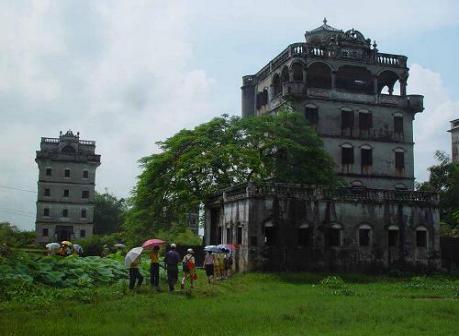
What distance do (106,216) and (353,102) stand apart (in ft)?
171

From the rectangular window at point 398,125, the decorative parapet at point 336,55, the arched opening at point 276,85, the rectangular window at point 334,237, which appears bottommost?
the rectangular window at point 334,237

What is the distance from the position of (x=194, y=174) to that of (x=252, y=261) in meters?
8.66

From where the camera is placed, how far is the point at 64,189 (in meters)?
72.1

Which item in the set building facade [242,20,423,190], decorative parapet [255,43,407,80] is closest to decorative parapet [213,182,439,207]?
building facade [242,20,423,190]

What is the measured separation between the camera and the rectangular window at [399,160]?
4341 centimetres

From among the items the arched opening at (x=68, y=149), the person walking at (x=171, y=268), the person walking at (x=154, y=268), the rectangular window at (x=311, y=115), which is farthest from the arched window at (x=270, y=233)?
the arched opening at (x=68, y=149)

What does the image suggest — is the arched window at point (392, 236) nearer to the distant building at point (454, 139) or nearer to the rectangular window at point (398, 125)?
the rectangular window at point (398, 125)

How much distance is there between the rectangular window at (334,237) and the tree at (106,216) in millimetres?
55857

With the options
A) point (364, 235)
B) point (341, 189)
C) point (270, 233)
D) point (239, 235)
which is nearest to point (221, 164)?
point (239, 235)

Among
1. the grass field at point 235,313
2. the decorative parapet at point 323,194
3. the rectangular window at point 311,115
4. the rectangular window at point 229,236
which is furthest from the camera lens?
the rectangular window at point 311,115

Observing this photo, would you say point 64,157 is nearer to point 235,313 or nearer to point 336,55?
point 336,55

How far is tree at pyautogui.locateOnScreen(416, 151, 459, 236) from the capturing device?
46156 mm

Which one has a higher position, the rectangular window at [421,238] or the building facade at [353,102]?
the building facade at [353,102]

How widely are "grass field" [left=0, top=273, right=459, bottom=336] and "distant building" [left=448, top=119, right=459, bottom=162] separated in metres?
36.5
